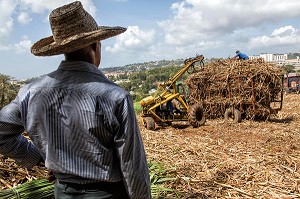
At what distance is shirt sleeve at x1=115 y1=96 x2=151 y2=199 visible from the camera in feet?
4.94

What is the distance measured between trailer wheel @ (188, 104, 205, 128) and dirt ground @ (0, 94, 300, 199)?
6.73ft

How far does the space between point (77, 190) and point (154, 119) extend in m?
8.98

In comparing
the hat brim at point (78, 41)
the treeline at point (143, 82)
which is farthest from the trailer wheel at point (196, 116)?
the treeline at point (143, 82)

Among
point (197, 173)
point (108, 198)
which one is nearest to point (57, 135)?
point (108, 198)

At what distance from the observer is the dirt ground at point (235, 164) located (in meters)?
4.17

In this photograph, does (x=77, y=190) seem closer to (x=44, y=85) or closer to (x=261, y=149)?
(x=44, y=85)

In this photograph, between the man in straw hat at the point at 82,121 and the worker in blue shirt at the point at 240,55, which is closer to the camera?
the man in straw hat at the point at 82,121

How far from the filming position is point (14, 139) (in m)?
1.87

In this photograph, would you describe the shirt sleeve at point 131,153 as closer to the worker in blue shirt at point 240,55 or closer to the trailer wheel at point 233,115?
the trailer wheel at point 233,115

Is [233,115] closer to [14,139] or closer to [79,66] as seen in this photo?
[14,139]

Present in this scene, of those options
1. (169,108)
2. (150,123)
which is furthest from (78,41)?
(169,108)

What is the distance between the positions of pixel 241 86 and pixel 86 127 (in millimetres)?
10712

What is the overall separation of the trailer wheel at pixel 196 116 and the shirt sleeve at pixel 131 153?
901 cm

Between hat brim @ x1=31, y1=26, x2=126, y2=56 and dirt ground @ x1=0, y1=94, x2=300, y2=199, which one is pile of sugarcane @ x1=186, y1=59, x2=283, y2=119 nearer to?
dirt ground @ x1=0, y1=94, x2=300, y2=199
